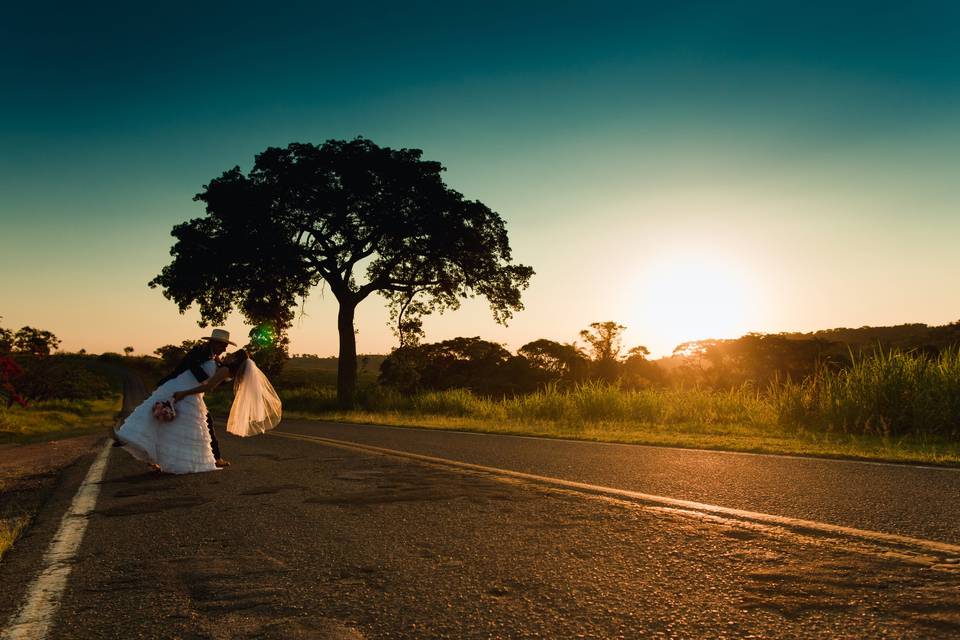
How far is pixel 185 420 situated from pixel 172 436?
9.3 inches

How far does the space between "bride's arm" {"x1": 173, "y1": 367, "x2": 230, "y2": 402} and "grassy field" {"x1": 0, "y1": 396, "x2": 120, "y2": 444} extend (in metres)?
13.3

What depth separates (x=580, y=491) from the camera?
5730mm

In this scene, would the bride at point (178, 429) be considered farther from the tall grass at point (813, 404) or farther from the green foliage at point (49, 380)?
the green foliage at point (49, 380)

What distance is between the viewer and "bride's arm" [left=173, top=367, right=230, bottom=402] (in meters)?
7.86

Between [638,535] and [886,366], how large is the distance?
34.2 ft

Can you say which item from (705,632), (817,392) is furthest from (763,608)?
(817,392)

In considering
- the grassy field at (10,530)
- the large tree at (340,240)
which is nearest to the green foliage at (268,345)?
the large tree at (340,240)

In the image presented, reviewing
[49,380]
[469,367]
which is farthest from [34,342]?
[469,367]

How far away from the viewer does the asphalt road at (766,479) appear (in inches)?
182

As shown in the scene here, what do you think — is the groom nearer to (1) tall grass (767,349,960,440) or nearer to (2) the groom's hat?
(2) the groom's hat

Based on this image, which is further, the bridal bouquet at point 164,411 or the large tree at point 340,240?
the large tree at point 340,240

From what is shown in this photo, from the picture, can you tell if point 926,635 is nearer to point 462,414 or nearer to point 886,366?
point 886,366

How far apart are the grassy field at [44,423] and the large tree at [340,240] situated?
6.55 m

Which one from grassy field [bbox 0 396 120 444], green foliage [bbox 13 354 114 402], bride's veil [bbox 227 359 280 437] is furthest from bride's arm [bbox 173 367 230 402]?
green foliage [bbox 13 354 114 402]
